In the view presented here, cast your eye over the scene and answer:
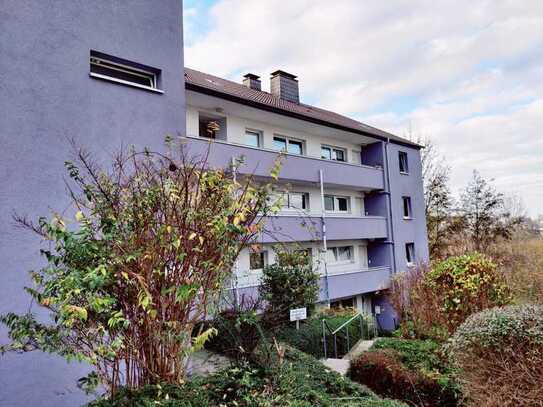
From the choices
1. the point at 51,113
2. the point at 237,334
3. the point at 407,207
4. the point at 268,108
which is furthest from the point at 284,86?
the point at 237,334

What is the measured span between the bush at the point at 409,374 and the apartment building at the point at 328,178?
5830 millimetres

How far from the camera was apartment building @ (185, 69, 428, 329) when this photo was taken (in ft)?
48.3

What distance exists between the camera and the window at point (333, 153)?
20891 mm

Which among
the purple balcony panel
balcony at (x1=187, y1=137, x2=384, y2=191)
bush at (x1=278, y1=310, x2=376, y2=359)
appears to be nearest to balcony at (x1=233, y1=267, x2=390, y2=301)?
the purple balcony panel

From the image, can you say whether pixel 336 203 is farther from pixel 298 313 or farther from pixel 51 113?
pixel 51 113

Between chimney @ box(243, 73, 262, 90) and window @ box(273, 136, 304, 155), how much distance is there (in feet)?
16.4

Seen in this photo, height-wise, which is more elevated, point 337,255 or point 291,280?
point 337,255

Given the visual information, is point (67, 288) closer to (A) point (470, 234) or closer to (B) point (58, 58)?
(B) point (58, 58)

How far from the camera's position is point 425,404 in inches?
277

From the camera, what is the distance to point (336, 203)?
2078 centimetres

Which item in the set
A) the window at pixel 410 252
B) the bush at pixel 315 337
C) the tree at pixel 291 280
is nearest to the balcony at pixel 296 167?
A: the tree at pixel 291 280

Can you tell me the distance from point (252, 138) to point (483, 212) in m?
21.3

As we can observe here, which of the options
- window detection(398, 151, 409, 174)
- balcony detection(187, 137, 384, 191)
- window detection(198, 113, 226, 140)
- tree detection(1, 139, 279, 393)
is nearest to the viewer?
tree detection(1, 139, 279, 393)

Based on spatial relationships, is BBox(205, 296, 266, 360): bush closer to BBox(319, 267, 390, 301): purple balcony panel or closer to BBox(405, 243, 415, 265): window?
BBox(319, 267, 390, 301): purple balcony panel
